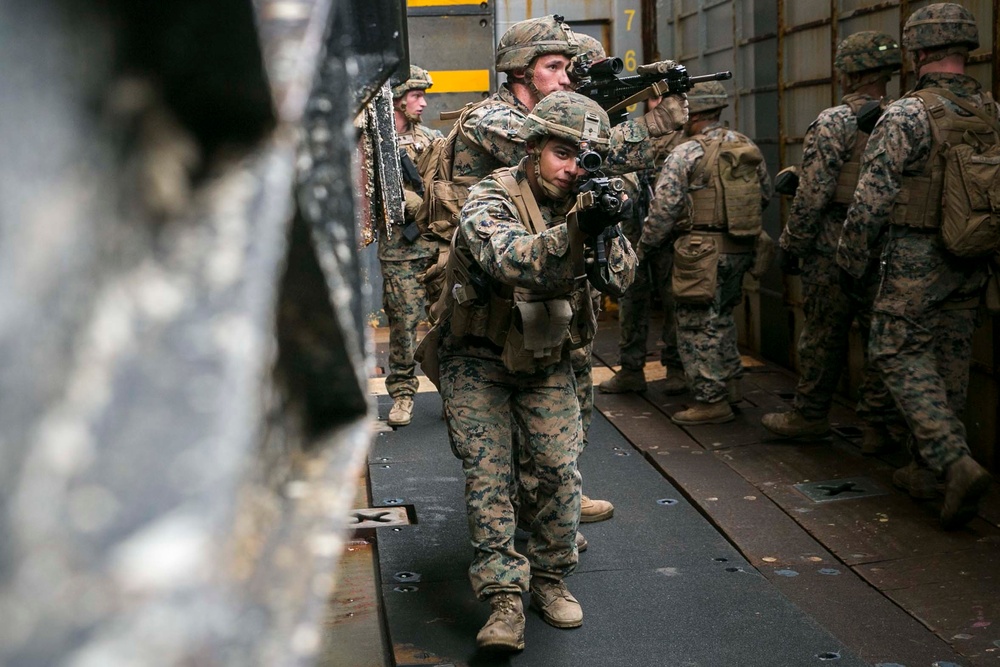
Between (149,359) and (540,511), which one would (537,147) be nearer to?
(540,511)

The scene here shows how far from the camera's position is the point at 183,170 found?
336 millimetres

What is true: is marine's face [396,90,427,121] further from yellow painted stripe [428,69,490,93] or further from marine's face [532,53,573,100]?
marine's face [532,53,573,100]

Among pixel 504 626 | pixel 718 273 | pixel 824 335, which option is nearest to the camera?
pixel 504 626

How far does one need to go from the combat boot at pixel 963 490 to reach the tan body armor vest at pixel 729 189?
6.86 feet

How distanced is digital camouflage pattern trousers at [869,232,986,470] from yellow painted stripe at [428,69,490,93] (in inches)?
205

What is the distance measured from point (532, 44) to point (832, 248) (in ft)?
6.50

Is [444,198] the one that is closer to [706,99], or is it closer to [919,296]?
[706,99]

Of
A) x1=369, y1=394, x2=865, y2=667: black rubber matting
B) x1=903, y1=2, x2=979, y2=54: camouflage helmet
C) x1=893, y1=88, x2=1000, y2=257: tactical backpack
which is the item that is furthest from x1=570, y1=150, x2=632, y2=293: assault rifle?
x1=903, y1=2, x2=979, y2=54: camouflage helmet

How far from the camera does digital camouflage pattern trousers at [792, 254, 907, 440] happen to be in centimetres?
564

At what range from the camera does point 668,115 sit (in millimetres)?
5391

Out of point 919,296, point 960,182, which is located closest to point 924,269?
point 919,296

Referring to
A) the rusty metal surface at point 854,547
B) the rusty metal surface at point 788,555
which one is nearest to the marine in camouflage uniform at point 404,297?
the rusty metal surface at point 788,555

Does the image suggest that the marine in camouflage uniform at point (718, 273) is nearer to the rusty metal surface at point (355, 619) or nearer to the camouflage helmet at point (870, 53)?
the camouflage helmet at point (870, 53)

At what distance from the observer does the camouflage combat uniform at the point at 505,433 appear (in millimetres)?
3453
